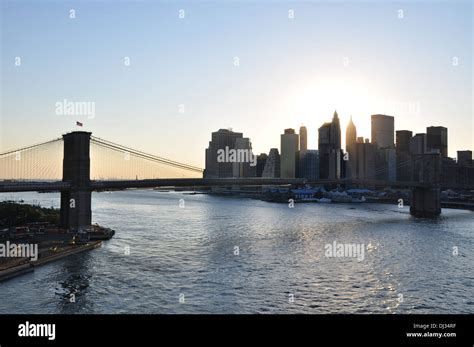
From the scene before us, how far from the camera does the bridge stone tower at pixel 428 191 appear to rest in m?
89.9

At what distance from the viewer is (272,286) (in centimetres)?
2369

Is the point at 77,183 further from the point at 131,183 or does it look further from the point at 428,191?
the point at 428,191

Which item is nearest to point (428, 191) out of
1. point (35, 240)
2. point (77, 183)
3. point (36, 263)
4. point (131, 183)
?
point (131, 183)

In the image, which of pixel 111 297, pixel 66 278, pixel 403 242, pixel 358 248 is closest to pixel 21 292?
pixel 66 278

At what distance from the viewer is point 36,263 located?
2819 centimetres

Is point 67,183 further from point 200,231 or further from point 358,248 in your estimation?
point 358,248

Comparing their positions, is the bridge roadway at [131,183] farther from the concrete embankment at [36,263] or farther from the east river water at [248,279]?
the concrete embankment at [36,263]

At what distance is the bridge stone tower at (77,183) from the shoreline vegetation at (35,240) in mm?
1388

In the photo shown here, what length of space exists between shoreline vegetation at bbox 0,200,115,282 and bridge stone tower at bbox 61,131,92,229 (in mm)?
1388

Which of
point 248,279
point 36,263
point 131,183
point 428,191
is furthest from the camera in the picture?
point 428,191

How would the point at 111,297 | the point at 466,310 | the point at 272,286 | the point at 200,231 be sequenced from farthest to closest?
the point at 200,231, the point at 272,286, the point at 111,297, the point at 466,310

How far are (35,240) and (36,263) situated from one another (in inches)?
386

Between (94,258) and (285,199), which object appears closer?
(94,258)
